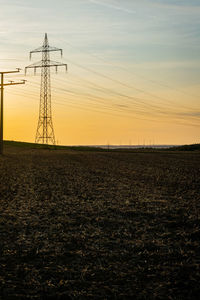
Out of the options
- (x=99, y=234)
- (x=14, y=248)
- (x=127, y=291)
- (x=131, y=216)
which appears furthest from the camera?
(x=131, y=216)

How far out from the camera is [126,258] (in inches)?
290

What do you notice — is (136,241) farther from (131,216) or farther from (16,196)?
(16,196)

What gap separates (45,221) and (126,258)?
4190 millimetres

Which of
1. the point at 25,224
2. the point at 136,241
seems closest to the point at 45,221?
the point at 25,224

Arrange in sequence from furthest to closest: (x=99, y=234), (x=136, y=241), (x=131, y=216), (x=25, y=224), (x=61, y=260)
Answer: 1. (x=131, y=216)
2. (x=25, y=224)
3. (x=99, y=234)
4. (x=136, y=241)
5. (x=61, y=260)

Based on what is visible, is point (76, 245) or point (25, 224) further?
point (25, 224)

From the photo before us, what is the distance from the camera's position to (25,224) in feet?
34.5

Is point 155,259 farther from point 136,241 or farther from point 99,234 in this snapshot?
point 99,234

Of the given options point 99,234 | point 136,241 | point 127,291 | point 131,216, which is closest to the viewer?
point 127,291

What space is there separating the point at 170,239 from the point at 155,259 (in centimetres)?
158

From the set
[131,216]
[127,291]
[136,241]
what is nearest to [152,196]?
[131,216]

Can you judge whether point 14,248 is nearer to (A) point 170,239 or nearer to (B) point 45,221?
(B) point 45,221

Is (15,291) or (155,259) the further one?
(155,259)

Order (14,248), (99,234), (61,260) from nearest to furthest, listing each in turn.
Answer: (61,260) < (14,248) < (99,234)
